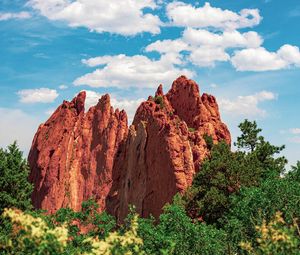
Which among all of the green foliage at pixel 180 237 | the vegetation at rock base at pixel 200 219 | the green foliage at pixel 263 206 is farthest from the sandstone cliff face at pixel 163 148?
the green foliage at pixel 180 237

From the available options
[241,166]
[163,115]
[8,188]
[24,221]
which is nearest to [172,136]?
[163,115]

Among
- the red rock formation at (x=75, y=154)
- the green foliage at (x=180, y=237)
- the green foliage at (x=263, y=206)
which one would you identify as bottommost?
the green foliage at (x=180, y=237)

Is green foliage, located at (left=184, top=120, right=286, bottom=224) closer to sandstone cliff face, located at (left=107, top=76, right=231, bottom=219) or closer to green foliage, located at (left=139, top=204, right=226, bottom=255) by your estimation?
sandstone cliff face, located at (left=107, top=76, right=231, bottom=219)

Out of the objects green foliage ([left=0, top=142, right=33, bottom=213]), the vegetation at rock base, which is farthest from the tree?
green foliage ([left=0, top=142, right=33, bottom=213])

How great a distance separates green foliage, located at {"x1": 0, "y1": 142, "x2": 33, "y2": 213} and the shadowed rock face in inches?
580

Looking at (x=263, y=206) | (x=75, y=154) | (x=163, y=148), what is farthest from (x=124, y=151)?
(x=263, y=206)

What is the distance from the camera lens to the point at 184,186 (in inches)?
2207

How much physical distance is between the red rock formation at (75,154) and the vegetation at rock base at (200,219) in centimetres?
1483

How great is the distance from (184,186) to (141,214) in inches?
346

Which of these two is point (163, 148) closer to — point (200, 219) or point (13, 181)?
point (200, 219)

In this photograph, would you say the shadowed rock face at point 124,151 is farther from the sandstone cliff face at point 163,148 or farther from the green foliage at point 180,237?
the green foliage at point 180,237

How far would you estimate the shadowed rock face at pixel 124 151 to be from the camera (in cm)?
→ 5953

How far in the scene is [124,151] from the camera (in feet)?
238

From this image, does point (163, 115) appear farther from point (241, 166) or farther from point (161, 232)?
point (161, 232)
